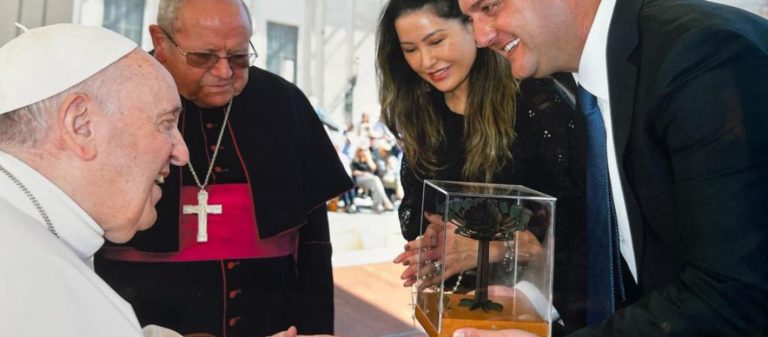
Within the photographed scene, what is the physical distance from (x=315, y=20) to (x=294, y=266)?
84cm

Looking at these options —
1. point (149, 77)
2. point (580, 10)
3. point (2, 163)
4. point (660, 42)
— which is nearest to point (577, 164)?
point (580, 10)

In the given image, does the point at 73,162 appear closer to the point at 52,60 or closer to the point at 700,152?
the point at 52,60

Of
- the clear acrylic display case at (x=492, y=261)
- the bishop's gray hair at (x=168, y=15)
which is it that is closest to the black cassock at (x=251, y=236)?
the bishop's gray hair at (x=168, y=15)

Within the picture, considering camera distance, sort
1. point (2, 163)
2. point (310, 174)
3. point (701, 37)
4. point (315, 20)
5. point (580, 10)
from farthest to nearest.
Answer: point (315, 20), point (310, 174), point (580, 10), point (2, 163), point (701, 37)

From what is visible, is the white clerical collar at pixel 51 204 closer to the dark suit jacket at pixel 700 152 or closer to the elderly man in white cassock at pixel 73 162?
the elderly man in white cassock at pixel 73 162

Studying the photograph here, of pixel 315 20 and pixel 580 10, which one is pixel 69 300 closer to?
pixel 580 10

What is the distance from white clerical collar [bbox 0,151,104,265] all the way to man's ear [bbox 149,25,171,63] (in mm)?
670

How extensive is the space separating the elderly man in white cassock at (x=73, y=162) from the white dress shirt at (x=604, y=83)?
2.80 ft

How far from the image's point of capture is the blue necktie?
1.48 m

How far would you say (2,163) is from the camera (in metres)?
1.09

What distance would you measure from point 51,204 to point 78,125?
0.15 meters

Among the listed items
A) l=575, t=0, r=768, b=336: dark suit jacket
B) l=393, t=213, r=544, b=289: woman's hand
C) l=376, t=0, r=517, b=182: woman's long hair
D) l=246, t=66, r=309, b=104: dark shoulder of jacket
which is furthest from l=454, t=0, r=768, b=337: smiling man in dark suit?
l=246, t=66, r=309, b=104: dark shoulder of jacket

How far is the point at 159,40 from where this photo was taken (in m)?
1.70

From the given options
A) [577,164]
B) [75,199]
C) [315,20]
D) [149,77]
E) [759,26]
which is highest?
[315,20]
